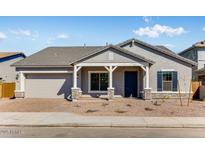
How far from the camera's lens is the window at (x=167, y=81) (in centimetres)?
2091

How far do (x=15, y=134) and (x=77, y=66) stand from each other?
11.0 m

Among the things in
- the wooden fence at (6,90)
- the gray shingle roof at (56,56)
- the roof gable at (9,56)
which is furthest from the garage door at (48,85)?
the roof gable at (9,56)

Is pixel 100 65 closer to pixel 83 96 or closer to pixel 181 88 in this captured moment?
pixel 83 96

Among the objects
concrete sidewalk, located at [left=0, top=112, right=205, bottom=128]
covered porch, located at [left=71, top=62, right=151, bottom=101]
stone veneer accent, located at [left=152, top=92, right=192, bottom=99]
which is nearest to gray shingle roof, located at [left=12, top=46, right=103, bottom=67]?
covered porch, located at [left=71, top=62, right=151, bottom=101]

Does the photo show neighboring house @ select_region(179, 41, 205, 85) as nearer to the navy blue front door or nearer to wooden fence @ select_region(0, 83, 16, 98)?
the navy blue front door

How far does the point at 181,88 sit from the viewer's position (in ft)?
68.9

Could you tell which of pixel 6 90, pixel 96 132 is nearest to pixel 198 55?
pixel 6 90

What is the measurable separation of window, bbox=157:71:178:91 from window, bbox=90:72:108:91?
4436mm

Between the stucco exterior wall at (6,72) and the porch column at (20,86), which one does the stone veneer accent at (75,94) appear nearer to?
the porch column at (20,86)

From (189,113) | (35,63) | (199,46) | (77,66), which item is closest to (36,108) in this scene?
(77,66)

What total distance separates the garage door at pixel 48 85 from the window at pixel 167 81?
26.2 feet

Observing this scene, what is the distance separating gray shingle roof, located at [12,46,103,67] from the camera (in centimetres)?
2205

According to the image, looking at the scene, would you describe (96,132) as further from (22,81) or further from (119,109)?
(22,81)

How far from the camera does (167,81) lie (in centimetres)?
2103
